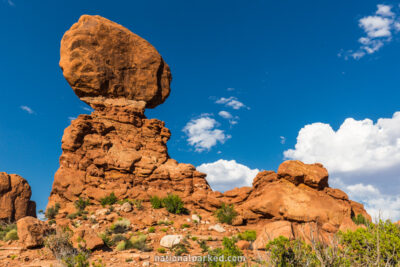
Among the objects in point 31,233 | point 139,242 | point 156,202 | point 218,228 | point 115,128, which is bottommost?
point 139,242

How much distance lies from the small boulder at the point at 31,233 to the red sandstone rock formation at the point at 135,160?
5.61 metres

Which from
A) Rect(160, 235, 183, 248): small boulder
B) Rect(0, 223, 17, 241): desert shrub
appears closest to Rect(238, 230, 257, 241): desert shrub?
Rect(160, 235, 183, 248): small boulder

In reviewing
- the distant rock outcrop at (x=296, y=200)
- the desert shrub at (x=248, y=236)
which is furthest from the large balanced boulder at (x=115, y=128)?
the desert shrub at (x=248, y=236)

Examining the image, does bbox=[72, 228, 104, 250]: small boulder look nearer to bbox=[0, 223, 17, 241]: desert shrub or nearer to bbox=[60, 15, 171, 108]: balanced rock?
bbox=[0, 223, 17, 241]: desert shrub

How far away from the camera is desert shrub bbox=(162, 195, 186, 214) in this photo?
63.8 feet

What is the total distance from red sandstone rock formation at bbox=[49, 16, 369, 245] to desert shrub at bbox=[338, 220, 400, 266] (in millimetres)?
4184

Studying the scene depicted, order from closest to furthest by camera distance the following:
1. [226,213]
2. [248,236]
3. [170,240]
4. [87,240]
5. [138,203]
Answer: [87,240], [170,240], [248,236], [226,213], [138,203]

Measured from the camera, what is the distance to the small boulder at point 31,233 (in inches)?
511

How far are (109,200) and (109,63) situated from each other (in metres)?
13.2

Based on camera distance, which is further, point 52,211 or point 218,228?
point 52,211

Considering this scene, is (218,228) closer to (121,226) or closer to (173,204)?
(173,204)

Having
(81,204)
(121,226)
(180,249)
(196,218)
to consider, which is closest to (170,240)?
(180,249)

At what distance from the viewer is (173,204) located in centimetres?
1964

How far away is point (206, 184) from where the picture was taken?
22219 mm
